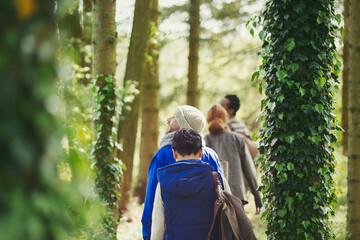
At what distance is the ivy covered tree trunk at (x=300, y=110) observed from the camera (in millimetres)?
4211

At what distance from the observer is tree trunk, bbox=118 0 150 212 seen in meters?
7.99

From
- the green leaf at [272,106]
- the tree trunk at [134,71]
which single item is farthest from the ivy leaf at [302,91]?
the tree trunk at [134,71]

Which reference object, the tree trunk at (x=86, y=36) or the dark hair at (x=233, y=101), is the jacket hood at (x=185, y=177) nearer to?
the dark hair at (x=233, y=101)

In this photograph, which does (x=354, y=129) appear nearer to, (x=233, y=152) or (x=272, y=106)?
(x=233, y=152)

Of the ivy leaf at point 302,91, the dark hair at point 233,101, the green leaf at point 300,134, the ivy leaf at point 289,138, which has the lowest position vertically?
the ivy leaf at point 289,138

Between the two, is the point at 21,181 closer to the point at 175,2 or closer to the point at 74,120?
the point at 74,120

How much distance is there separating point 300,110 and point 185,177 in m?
1.64

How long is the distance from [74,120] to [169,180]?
5.29 feet

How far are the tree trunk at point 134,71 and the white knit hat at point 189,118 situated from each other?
3.73 metres

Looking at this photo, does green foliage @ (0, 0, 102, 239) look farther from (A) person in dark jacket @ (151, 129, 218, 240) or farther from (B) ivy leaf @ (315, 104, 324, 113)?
(B) ivy leaf @ (315, 104, 324, 113)

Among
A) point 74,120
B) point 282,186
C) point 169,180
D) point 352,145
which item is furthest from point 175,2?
point 74,120

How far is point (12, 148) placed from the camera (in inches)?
48.9

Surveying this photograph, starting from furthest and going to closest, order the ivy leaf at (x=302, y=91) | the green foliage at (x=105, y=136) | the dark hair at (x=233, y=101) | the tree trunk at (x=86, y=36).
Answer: the tree trunk at (x=86, y=36) < the dark hair at (x=233, y=101) < the green foliage at (x=105, y=136) < the ivy leaf at (x=302, y=91)

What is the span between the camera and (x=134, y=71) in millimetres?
8000
